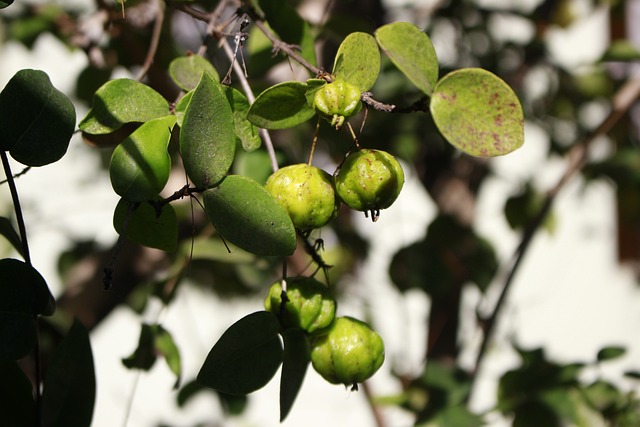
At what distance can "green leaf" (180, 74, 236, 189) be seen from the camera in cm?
35

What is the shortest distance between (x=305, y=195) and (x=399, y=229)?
1.71 metres

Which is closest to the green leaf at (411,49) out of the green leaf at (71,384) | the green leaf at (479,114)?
the green leaf at (479,114)

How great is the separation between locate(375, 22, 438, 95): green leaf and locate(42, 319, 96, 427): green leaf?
29 cm

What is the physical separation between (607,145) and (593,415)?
92 centimetres

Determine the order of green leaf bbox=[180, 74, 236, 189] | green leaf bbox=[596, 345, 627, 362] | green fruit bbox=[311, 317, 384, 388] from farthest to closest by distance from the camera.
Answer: green leaf bbox=[596, 345, 627, 362] < green fruit bbox=[311, 317, 384, 388] < green leaf bbox=[180, 74, 236, 189]

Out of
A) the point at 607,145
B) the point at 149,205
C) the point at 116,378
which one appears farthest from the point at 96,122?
the point at 116,378

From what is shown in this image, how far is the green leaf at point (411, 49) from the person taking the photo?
0.40 m

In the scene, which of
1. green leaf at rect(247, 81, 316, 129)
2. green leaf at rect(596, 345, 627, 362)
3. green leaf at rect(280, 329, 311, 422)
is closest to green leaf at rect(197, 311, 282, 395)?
green leaf at rect(280, 329, 311, 422)

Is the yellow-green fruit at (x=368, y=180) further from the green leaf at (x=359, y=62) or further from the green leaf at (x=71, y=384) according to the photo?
the green leaf at (x=71, y=384)

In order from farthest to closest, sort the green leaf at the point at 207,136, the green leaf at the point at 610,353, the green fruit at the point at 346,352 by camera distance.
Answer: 1. the green leaf at the point at 610,353
2. the green fruit at the point at 346,352
3. the green leaf at the point at 207,136

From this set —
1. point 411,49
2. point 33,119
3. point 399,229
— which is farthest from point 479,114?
point 399,229

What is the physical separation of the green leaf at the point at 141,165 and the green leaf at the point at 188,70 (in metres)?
0.10

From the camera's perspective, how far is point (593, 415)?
31.7 inches

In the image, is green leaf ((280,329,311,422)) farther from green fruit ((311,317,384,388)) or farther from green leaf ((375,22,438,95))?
green leaf ((375,22,438,95))
